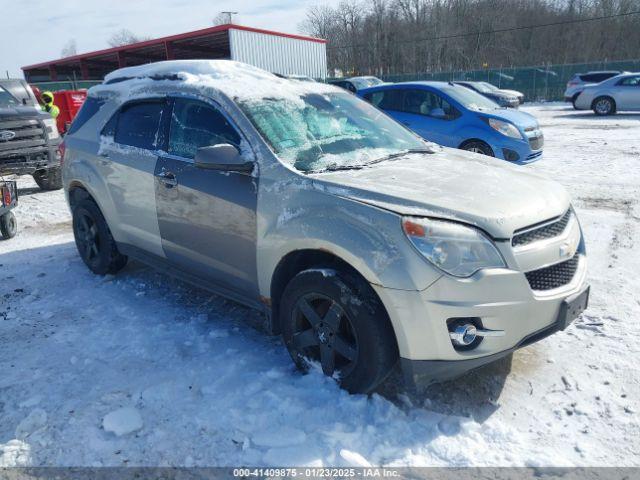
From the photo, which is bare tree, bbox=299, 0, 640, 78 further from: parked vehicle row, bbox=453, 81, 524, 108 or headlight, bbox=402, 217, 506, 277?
headlight, bbox=402, 217, 506, 277

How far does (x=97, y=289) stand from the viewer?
4812mm

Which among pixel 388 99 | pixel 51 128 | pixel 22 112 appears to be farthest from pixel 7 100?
pixel 388 99

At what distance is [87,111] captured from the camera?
4.90 meters

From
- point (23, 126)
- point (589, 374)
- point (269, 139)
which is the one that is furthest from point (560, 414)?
point (23, 126)

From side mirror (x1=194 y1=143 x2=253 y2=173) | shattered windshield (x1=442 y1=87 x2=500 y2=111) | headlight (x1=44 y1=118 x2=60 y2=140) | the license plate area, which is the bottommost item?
the license plate area

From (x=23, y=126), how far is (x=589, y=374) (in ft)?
32.5

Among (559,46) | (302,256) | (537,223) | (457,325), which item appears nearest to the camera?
(457,325)

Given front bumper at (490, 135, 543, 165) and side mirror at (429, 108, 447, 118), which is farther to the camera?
side mirror at (429, 108, 447, 118)

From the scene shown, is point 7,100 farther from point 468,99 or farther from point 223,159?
point 223,159

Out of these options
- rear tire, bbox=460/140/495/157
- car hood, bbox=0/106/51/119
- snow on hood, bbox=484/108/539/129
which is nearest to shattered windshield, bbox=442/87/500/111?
snow on hood, bbox=484/108/539/129

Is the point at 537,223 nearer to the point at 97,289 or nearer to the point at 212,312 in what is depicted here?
the point at 212,312

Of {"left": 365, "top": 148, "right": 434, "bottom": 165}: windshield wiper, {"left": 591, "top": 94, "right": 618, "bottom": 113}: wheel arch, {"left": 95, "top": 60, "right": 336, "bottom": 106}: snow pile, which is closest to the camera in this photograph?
{"left": 365, "top": 148, "right": 434, "bottom": 165}: windshield wiper

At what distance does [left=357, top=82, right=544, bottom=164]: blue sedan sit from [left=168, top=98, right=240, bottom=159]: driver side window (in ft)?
19.3

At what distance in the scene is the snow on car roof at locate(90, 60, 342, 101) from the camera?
3582 mm
